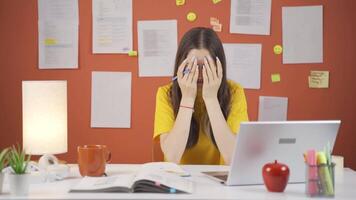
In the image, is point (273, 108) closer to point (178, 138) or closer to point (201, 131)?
point (201, 131)

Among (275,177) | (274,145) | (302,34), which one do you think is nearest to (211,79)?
(274,145)

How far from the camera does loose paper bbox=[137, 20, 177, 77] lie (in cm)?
291

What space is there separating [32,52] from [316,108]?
1690 millimetres

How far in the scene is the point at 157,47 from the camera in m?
2.92

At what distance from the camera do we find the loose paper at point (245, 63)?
9.48 ft

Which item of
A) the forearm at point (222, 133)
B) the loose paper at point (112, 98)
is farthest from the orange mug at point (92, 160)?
the loose paper at point (112, 98)

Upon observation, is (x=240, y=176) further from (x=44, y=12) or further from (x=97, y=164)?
(x=44, y=12)

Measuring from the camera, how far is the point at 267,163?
147 centimetres

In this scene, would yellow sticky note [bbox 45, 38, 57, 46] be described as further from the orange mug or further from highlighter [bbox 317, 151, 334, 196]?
highlighter [bbox 317, 151, 334, 196]

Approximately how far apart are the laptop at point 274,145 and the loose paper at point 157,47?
148 cm

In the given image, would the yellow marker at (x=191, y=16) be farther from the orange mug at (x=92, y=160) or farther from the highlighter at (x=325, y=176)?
the highlighter at (x=325, y=176)

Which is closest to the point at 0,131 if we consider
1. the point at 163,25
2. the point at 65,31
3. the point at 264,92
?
the point at 65,31

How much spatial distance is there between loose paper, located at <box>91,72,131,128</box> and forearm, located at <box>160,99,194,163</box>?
3.07 ft

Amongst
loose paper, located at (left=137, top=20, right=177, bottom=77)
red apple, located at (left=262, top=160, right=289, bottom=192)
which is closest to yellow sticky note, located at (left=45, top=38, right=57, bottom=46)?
loose paper, located at (left=137, top=20, right=177, bottom=77)
